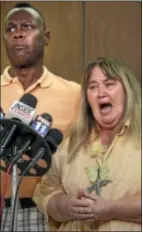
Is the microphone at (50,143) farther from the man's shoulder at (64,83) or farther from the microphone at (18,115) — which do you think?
the man's shoulder at (64,83)

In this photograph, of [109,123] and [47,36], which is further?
[47,36]

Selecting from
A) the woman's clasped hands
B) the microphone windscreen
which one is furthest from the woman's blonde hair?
the microphone windscreen

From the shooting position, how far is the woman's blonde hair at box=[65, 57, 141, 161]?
1.20 m

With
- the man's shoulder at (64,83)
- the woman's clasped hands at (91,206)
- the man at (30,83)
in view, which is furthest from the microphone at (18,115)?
the man's shoulder at (64,83)

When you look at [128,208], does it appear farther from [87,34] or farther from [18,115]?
[87,34]

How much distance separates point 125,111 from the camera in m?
1.21

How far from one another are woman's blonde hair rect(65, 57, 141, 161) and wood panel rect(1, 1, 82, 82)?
13.1 inches

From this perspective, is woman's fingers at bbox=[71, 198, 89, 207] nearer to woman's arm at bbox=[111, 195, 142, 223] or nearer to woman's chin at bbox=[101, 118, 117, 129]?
woman's arm at bbox=[111, 195, 142, 223]

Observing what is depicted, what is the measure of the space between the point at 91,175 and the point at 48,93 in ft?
1.27

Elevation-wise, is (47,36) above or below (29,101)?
above

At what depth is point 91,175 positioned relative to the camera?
1185 millimetres

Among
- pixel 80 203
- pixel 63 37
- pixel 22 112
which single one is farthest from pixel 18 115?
pixel 63 37

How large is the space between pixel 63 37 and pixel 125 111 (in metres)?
0.56

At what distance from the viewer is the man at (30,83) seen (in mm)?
1413
